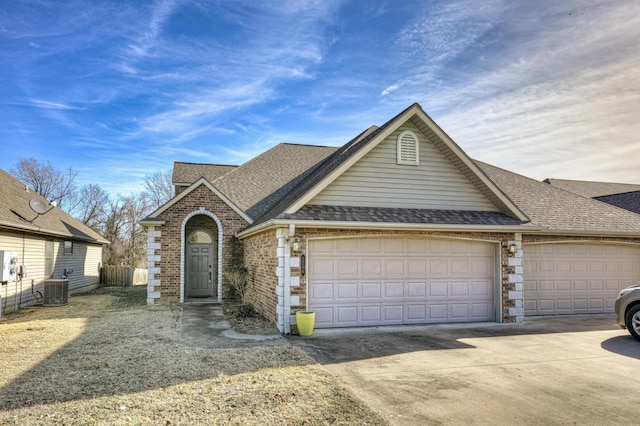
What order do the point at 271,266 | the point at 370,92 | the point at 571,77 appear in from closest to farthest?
the point at 271,266
the point at 571,77
the point at 370,92

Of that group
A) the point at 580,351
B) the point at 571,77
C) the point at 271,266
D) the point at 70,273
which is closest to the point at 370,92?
the point at 571,77

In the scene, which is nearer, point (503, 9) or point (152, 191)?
point (503, 9)

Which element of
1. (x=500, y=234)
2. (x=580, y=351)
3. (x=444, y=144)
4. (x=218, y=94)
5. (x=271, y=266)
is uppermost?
(x=218, y=94)

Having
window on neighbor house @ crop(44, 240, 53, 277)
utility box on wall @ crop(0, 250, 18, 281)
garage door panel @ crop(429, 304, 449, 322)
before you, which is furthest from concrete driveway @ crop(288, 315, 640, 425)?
window on neighbor house @ crop(44, 240, 53, 277)

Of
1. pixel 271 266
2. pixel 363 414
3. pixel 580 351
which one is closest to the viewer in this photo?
pixel 363 414

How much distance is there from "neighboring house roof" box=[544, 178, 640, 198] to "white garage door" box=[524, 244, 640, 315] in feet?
42.4

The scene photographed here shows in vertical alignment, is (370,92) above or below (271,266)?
above

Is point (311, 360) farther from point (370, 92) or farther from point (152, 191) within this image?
point (152, 191)

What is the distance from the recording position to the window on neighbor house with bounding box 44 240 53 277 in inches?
692

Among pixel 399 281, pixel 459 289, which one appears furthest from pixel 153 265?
pixel 459 289

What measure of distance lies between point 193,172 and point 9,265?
928 centimetres

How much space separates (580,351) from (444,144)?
19.2ft

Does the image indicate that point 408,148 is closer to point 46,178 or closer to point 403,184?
point 403,184

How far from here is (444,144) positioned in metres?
11.8
